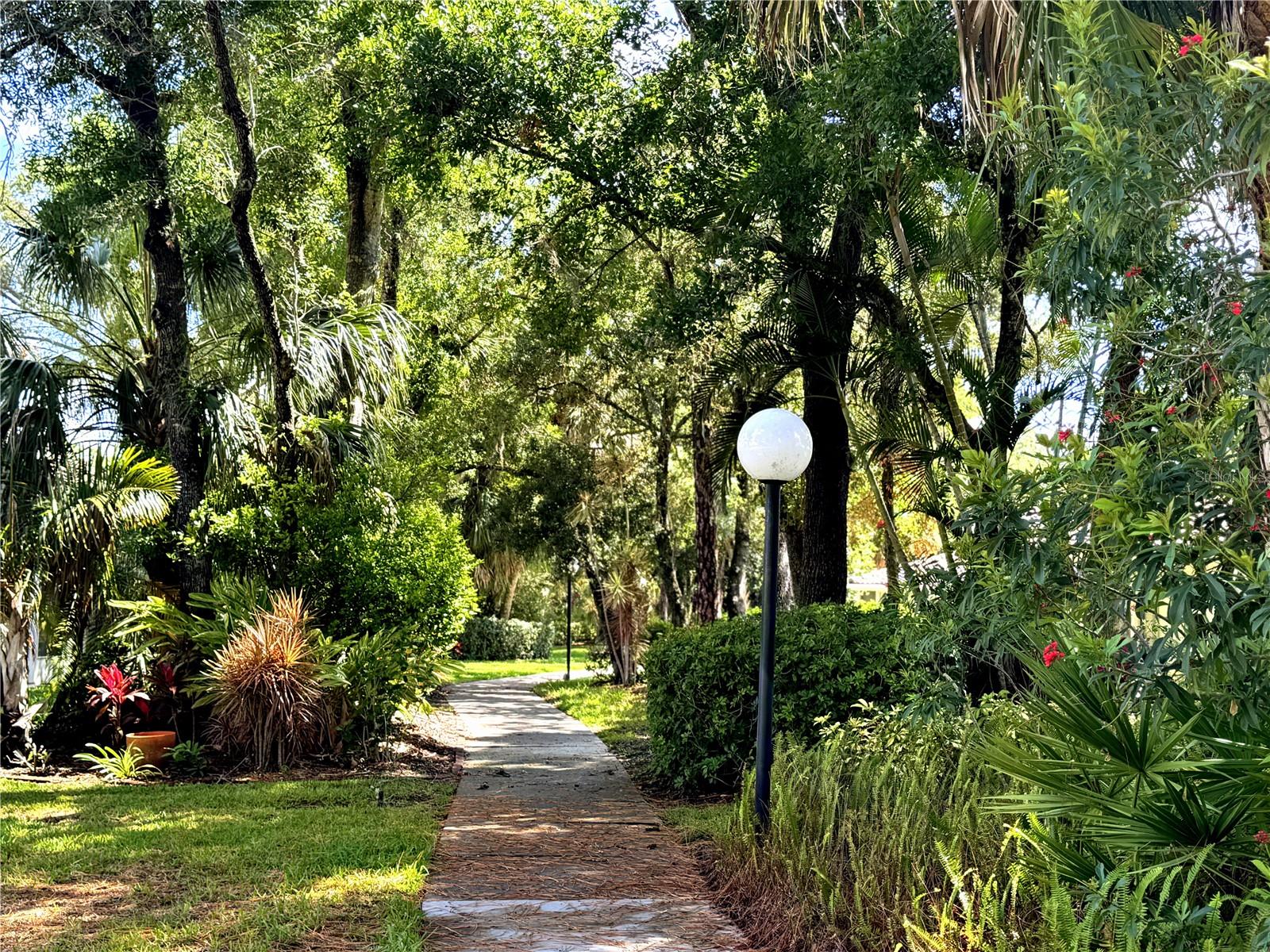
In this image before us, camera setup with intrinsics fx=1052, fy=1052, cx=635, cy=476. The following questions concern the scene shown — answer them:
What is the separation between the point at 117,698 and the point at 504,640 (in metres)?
25.6

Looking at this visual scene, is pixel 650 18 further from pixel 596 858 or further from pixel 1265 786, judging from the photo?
pixel 1265 786

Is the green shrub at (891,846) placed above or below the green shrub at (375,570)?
below

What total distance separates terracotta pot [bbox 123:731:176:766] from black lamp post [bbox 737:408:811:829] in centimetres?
586

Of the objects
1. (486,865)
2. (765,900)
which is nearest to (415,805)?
(486,865)

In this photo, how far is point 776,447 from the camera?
6.47m

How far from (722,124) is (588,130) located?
126 centimetres

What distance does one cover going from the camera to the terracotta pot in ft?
30.9

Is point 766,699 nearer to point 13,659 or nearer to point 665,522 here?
point 13,659

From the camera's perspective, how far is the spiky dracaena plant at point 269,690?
927cm

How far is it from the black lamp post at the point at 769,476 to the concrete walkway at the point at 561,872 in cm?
90

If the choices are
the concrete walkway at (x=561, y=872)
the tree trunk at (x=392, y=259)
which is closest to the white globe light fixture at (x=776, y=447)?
the concrete walkway at (x=561, y=872)

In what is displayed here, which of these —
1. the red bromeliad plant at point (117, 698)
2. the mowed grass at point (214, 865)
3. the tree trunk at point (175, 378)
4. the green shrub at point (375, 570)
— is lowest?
the mowed grass at point (214, 865)

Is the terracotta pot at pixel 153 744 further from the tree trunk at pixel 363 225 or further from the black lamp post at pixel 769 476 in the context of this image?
the tree trunk at pixel 363 225

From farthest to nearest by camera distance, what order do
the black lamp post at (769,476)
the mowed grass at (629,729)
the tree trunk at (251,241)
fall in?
the tree trunk at (251,241), the mowed grass at (629,729), the black lamp post at (769,476)
